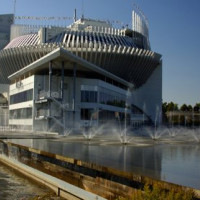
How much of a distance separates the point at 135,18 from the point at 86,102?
33.1 m

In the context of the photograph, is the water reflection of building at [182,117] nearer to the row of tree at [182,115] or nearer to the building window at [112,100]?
the row of tree at [182,115]

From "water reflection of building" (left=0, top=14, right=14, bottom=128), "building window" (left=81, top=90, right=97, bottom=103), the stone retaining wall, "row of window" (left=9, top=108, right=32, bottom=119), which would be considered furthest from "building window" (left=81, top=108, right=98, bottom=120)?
the stone retaining wall

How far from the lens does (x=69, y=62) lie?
39.1 meters

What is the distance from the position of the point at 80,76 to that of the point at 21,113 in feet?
29.5

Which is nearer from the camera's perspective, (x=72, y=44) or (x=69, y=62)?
(x=69, y=62)

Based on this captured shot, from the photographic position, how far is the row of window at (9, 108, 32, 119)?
42.1 meters

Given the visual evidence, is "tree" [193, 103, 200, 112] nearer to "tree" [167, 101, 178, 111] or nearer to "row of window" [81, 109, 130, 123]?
"tree" [167, 101, 178, 111]

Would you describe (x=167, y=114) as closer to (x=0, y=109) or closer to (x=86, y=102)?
(x=0, y=109)

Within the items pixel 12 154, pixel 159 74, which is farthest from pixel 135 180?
pixel 159 74

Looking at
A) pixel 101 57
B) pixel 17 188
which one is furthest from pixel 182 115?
pixel 17 188

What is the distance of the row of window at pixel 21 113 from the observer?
42125 millimetres

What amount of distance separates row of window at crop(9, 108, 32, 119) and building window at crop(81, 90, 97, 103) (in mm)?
6362

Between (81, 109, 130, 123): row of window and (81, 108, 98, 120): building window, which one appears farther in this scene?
(81, 109, 130, 123): row of window

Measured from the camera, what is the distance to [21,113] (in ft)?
150
